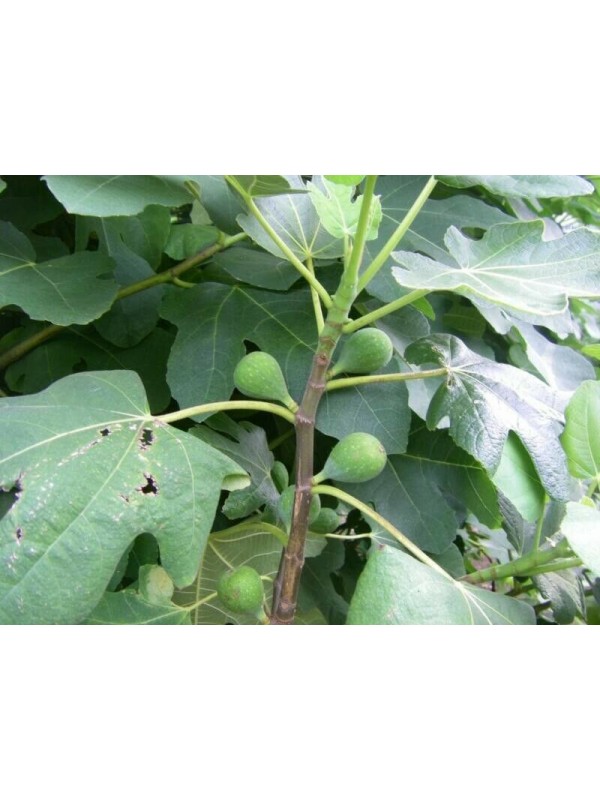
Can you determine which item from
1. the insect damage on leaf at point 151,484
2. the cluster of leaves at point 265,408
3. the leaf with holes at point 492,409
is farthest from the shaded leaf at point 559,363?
the insect damage on leaf at point 151,484

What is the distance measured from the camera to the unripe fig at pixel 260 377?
0.76 meters

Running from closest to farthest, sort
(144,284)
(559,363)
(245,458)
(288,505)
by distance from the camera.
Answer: (288,505) → (245,458) → (144,284) → (559,363)

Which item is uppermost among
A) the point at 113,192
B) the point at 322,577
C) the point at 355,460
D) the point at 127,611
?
the point at 113,192

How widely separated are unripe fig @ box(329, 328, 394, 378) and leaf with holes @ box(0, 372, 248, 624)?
0.58 ft

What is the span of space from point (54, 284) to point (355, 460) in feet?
1.50

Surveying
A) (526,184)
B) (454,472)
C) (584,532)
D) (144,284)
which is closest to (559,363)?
(454,472)

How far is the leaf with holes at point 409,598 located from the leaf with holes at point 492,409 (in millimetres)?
139

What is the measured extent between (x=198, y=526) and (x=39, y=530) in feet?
0.48

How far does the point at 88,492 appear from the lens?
2.15 feet

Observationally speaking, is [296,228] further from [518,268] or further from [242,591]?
[242,591]

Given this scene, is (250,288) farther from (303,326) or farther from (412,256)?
(412,256)

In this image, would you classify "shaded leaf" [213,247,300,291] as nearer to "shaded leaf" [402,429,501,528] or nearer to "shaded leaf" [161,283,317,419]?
"shaded leaf" [161,283,317,419]

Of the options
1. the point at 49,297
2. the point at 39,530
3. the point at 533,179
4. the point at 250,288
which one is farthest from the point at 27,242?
the point at 533,179

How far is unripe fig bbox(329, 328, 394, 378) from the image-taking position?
78cm
